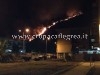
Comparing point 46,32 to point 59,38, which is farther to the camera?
point 46,32

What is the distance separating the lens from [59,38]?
376 feet

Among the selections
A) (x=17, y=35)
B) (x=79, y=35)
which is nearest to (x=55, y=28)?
(x=79, y=35)

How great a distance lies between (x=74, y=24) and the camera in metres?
122

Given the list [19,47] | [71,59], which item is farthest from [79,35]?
[71,59]

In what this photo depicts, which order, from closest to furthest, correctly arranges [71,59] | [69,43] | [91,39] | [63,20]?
[71,59]
[69,43]
[91,39]
[63,20]

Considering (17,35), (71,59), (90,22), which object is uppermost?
(90,22)

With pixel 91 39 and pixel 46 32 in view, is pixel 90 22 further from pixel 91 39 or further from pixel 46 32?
pixel 46 32

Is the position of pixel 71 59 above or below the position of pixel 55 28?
below

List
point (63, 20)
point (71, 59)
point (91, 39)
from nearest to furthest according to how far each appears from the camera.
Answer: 1. point (71, 59)
2. point (91, 39)
3. point (63, 20)

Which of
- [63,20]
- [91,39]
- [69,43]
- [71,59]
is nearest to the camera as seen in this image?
[71,59]

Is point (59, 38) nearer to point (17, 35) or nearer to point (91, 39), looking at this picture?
point (91, 39)

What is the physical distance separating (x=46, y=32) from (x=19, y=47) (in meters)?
13.9

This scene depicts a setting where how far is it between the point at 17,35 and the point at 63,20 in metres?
46.5

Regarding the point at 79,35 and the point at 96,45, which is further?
the point at 96,45
